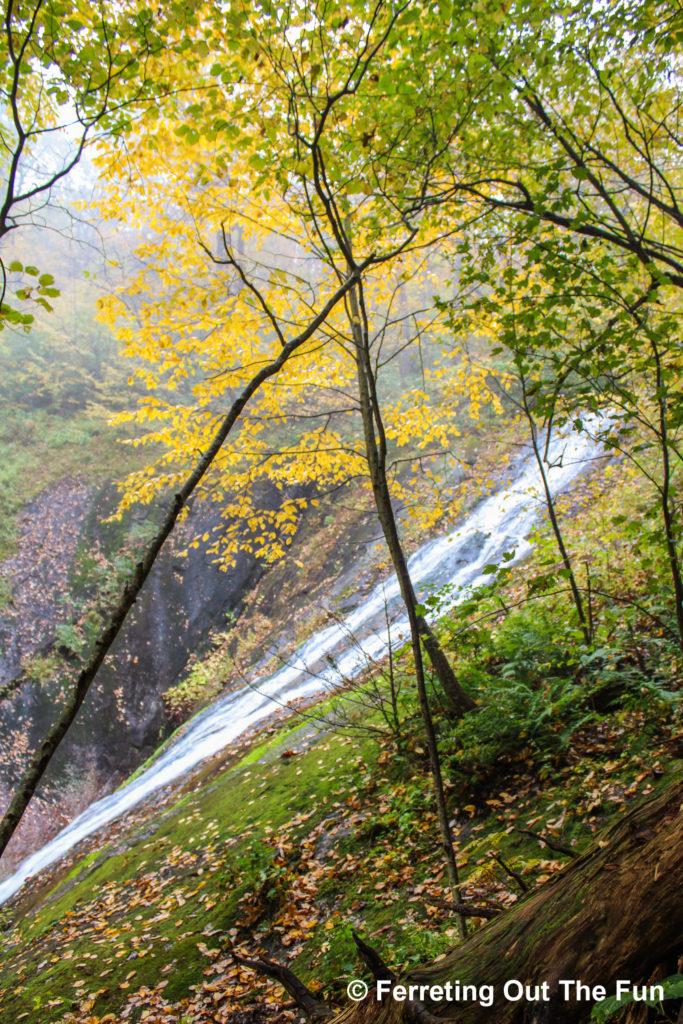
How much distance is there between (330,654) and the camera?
29.4 feet

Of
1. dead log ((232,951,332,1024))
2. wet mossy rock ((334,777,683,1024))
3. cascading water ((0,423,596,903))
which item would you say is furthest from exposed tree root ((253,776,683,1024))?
cascading water ((0,423,596,903))

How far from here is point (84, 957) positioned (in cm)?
352

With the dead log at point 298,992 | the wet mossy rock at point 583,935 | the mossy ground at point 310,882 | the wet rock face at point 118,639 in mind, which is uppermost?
the wet rock face at point 118,639

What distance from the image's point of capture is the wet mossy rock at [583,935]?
1.15 meters

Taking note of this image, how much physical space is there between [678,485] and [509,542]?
3.77 m

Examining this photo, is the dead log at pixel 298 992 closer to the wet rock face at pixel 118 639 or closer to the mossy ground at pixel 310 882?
the mossy ground at pixel 310 882

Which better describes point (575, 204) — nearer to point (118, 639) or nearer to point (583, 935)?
point (583, 935)

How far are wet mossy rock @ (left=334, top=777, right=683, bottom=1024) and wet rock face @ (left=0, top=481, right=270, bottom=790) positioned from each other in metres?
11.5

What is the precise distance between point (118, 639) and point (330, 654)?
5.94 metres

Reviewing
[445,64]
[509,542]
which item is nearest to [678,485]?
[509,542]

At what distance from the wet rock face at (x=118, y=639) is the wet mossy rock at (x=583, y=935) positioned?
11.5 meters

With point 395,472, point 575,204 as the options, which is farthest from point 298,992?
point 575,204

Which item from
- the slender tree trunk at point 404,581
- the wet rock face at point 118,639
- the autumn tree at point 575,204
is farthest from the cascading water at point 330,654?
the slender tree trunk at point 404,581

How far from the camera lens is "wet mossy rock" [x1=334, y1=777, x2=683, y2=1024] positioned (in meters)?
1.15
